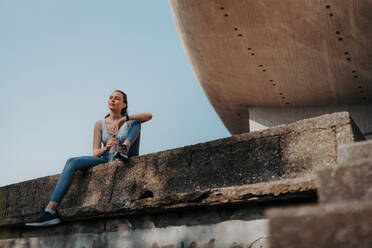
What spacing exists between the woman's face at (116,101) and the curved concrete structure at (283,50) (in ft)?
10.8

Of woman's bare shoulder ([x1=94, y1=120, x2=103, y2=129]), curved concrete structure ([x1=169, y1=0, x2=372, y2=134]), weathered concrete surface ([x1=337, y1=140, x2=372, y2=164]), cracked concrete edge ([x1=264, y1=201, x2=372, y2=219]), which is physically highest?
curved concrete structure ([x1=169, y1=0, x2=372, y2=134])

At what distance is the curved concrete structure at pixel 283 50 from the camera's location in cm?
675

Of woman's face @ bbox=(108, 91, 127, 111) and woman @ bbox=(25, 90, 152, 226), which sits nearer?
woman @ bbox=(25, 90, 152, 226)

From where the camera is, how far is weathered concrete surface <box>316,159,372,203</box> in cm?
158

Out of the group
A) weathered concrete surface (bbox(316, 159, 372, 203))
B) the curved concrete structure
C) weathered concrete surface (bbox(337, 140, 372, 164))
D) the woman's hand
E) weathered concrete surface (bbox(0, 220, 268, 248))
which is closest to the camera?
weathered concrete surface (bbox(316, 159, 372, 203))

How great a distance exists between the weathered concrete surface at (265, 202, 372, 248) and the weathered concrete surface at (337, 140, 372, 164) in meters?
0.93

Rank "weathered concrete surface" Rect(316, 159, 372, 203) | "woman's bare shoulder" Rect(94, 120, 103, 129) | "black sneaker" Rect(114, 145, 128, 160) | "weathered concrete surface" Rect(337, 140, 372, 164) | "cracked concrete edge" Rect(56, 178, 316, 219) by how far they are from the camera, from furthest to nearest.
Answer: "woman's bare shoulder" Rect(94, 120, 103, 129) → "black sneaker" Rect(114, 145, 128, 160) → "cracked concrete edge" Rect(56, 178, 316, 219) → "weathered concrete surface" Rect(337, 140, 372, 164) → "weathered concrete surface" Rect(316, 159, 372, 203)

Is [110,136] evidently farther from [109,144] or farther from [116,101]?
[116,101]

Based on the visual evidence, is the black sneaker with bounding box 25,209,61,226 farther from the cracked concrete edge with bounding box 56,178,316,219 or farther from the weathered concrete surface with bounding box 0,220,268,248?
the cracked concrete edge with bounding box 56,178,316,219

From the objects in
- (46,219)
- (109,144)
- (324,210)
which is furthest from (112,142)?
(324,210)

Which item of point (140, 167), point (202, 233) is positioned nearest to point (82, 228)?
point (140, 167)

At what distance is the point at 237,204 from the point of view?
2766 mm

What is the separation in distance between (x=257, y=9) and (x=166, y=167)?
4.45m

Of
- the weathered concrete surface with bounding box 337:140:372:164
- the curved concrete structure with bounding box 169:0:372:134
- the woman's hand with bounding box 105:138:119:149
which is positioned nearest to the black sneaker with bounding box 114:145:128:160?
the woman's hand with bounding box 105:138:119:149
